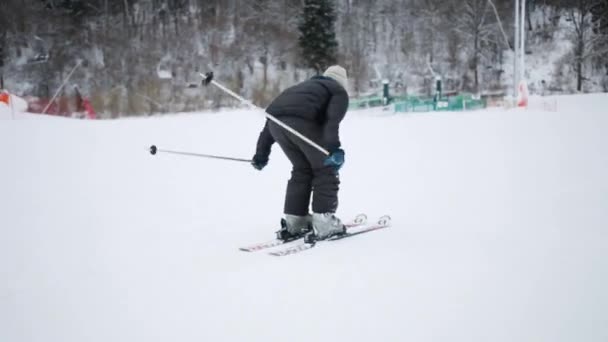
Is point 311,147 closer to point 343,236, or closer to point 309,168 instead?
point 309,168

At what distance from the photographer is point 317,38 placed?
3428 centimetres

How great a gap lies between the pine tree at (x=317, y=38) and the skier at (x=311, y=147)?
3033 cm

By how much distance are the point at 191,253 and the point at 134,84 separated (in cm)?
3246

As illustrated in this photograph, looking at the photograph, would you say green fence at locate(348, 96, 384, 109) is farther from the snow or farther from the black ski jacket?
the black ski jacket

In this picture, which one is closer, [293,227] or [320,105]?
[320,105]

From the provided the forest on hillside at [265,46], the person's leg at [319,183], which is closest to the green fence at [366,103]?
the forest on hillside at [265,46]

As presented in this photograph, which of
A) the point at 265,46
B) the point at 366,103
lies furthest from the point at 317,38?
the point at 366,103

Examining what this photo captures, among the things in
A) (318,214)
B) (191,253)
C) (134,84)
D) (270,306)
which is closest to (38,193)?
(191,253)

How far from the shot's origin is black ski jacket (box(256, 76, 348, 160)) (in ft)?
14.1

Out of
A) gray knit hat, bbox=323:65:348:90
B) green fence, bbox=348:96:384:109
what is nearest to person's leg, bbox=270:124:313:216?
gray knit hat, bbox=323:65:348:90

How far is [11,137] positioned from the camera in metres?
11.7

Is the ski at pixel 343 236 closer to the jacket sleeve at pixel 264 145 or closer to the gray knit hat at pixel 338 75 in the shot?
the jacket sleeve at pixel 264 145

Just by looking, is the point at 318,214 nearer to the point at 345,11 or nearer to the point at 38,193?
the point at 38,193

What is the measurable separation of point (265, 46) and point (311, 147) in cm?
3383
